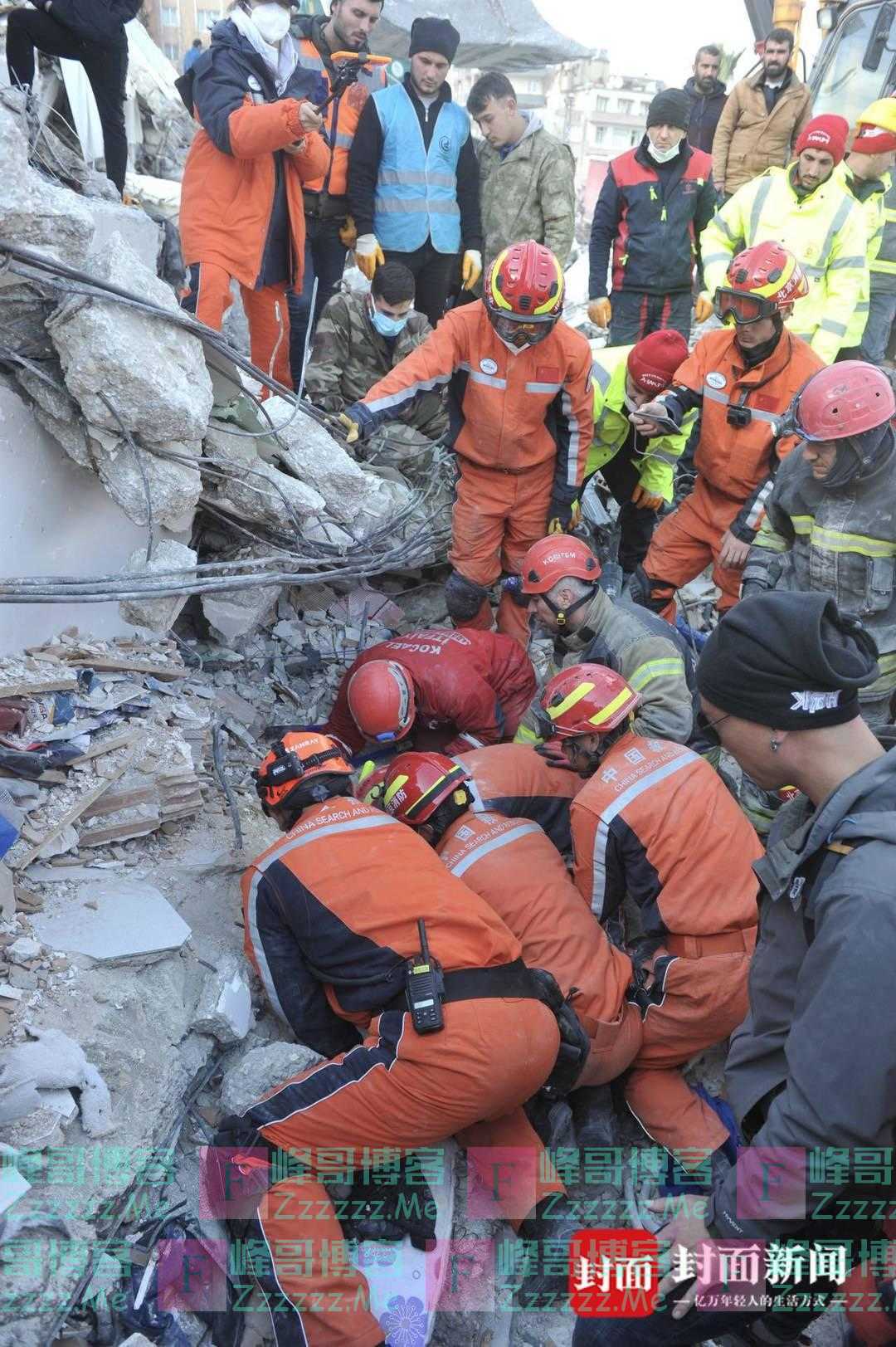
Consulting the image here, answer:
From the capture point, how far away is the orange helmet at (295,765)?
343cm

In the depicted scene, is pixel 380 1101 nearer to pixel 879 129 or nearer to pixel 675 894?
pixel 675 894

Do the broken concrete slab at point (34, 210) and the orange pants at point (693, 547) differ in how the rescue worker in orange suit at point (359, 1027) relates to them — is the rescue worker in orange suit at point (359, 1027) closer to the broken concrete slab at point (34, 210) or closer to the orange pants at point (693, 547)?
the broken concrete slab at point (34, 210)

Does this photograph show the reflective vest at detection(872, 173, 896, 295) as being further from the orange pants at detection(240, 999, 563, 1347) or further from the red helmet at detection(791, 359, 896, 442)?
the orange pants at detection(240, 999, 563, 1347)

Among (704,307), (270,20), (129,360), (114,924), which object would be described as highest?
(270,20)

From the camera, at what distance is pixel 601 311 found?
6609mm

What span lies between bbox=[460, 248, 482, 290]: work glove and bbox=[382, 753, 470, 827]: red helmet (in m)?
3.74

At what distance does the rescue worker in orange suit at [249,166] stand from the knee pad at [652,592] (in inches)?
94.4

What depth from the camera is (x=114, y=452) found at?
12.9 ft

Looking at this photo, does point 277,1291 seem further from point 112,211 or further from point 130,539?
point 112,211

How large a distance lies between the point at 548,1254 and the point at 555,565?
2.54m

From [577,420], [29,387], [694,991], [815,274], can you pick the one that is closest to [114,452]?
[29,387]

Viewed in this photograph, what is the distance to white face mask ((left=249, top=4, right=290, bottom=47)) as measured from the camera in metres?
4.71

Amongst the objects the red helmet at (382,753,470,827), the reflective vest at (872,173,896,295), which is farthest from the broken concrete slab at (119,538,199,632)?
the reflective vest at (872,173,896,295)

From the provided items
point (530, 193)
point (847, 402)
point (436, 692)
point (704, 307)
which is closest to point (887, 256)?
point (704, 307)
